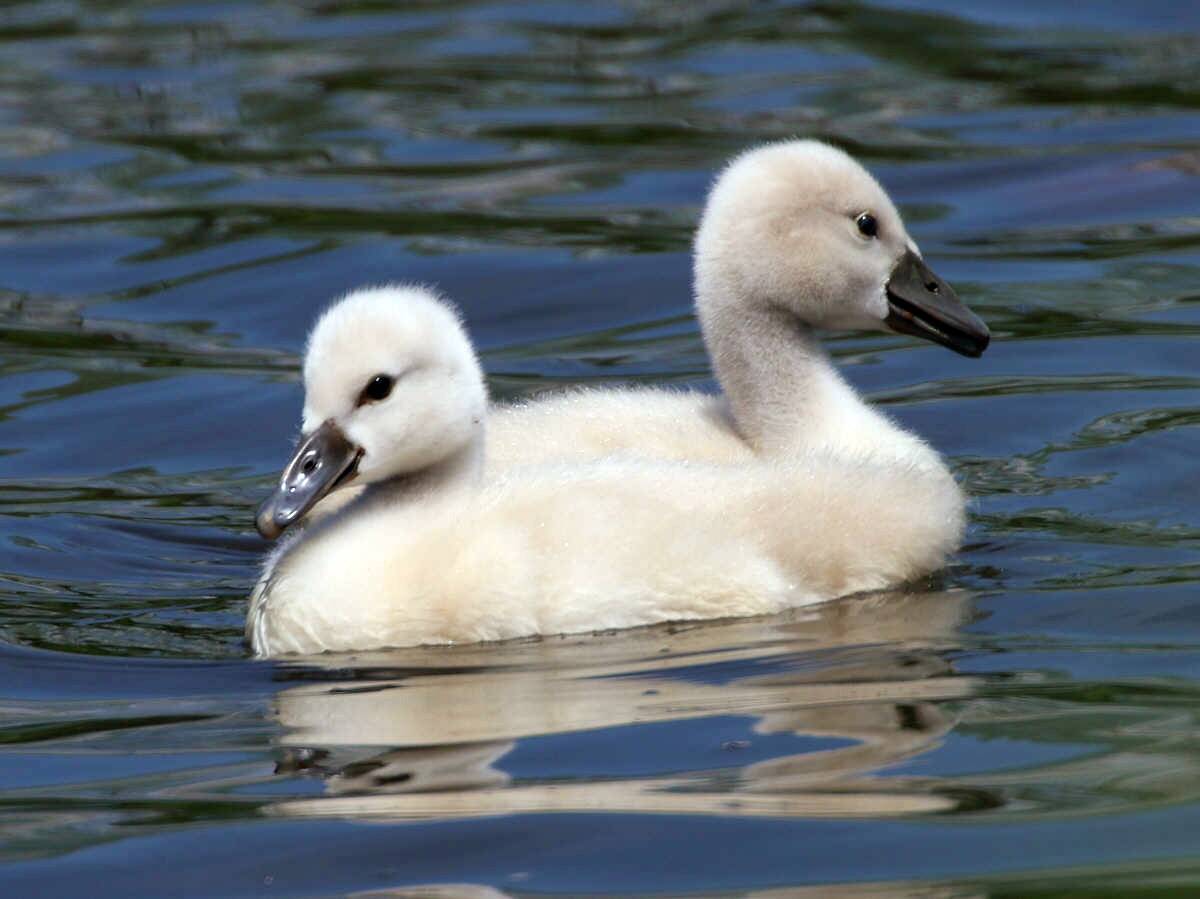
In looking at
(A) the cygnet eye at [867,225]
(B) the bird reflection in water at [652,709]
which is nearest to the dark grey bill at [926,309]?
(A) the cygnet eye at [867,225]

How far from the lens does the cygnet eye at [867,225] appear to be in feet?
24.1

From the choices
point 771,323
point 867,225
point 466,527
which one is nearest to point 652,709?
point 466,527

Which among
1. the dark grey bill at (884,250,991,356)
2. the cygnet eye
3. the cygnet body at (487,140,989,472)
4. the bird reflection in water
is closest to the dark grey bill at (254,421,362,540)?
the bird reflection in water

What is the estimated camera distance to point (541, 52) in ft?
49.5

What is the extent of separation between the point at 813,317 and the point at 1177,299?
8.86 ft

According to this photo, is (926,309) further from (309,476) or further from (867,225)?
(309,476)

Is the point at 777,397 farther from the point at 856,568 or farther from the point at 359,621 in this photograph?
the point at 359,621

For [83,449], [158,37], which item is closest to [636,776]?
[83,449]

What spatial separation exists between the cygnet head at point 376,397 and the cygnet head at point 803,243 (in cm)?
118

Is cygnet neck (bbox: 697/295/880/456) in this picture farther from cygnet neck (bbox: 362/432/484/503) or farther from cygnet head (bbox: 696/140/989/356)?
cygnet neck (bbox: 362/432/484/503)

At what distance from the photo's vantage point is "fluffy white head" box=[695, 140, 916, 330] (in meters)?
7.23

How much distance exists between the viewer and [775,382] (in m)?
7.28

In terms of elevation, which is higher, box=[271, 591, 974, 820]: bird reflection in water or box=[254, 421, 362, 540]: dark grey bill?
box=[254, 421, 362, 540]: dark grey bill

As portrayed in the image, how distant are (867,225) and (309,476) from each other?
2.02 meters
